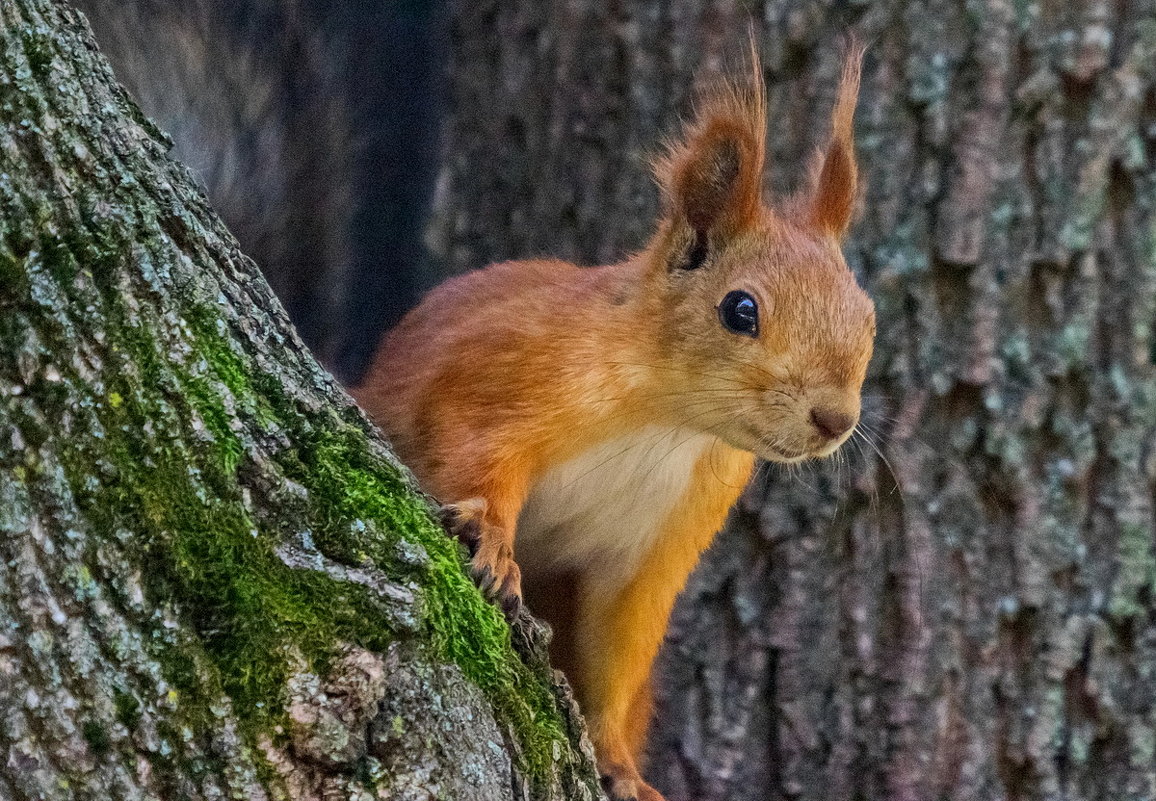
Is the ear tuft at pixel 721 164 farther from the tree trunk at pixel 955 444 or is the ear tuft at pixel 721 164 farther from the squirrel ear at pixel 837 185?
the tree trunk at pixel 955 444

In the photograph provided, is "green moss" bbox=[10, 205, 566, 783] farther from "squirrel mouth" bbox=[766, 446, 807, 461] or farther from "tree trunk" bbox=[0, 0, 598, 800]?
"squirrel mouth" bbox=[766, 446, 807, 461]

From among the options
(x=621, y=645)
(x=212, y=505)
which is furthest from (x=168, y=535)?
(x=621, y=645)

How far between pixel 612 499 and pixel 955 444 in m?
0.56

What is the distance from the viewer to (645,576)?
1.39 meters

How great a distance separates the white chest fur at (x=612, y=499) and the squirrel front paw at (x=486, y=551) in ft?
0.67

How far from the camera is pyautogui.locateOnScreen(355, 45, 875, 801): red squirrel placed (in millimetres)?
1180

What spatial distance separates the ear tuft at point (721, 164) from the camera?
1257 mm

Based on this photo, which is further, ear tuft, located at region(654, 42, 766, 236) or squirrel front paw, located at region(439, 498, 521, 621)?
ear tuft, located at region(654, 42, 766, 236)

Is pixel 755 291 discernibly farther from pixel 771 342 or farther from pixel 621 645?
pixel 621 645

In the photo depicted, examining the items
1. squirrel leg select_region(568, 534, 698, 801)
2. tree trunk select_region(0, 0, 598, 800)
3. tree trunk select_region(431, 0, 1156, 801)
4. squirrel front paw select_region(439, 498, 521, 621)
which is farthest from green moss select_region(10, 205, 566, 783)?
tree trunk select_region(431, 0, 1156, 801)

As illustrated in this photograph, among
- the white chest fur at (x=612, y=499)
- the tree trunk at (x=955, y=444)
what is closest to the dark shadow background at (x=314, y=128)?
the tree trunk at (x=955, y=444)

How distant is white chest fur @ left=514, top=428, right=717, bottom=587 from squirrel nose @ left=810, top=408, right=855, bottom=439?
21 centimetres

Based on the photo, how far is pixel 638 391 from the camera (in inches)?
50.7

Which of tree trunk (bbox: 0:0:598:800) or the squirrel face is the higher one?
the squirrel face
